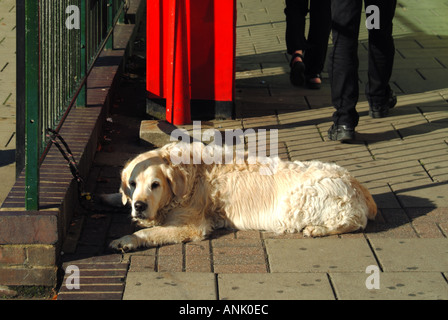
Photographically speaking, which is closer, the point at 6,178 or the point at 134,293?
the point at 134,293

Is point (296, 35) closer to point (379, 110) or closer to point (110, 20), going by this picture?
point (379, 110)

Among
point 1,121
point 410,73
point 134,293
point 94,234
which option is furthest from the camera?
point 410,73

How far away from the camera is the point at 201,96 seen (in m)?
6.86

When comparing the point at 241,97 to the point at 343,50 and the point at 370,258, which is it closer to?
the point at 343,50

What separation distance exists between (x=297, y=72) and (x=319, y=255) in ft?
12.2

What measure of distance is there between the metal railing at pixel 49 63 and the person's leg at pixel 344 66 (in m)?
2.12

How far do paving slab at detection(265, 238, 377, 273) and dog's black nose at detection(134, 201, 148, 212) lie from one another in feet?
2.66

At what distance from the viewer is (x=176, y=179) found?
4699 millimetres

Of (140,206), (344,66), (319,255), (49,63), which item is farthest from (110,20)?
Answer: (319,255)

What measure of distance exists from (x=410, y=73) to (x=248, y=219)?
424 centimetres

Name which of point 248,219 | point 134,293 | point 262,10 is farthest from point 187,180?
point 262,10

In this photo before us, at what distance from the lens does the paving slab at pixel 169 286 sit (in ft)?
13.2

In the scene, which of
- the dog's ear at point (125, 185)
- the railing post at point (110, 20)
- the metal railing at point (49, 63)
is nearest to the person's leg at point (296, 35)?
the railing post at point (110, 20)

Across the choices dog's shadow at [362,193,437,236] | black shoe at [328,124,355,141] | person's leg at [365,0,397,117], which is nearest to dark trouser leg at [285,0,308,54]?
person's leg at [365,0,397,117]
